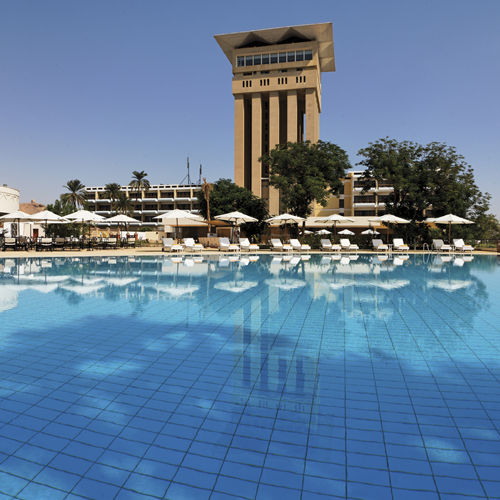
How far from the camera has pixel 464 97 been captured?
752 inches

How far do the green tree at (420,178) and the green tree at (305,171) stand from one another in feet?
6.51

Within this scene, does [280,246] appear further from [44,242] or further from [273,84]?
[273,84]

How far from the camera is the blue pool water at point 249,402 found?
2.22 meters

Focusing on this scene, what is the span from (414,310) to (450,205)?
23.3 m

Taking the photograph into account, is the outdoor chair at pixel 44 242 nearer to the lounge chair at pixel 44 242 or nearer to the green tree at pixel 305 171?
the lounge chair at pixel 44 242

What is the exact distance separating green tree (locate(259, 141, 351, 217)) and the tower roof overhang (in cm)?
3016

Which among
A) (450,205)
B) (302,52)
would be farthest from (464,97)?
(302,52)

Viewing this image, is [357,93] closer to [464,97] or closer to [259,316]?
[464,97]

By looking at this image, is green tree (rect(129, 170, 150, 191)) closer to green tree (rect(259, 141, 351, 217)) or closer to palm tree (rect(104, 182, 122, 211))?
palm tree (rect(104, 182, 122, 211))

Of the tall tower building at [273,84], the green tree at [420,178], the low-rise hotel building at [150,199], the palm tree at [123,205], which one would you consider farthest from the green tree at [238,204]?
the palm tree at [123,205]

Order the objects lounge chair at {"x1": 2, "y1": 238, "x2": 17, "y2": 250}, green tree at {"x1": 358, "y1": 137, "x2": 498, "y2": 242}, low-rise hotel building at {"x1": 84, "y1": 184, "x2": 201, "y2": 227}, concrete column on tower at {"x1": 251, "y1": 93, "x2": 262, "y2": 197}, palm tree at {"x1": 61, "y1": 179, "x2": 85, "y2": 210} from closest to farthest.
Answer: lounge chair at {"x1": 2, "y1": 238, "x2": 17, "y2": 250} → green tree at {"x1": 358, "y1": 137, "x2": 498, "y2": 242} → concrete column on tower at {"x1": 251, "y1": 93, "x2": 262, "y2": 197} → palm tree at {"x1": 61, "y1": 179, "x2": 85, "y2": 210} → low-rise hotel building at {"x1": 84, "y1": 184, "x2": 201, "y2": 227}

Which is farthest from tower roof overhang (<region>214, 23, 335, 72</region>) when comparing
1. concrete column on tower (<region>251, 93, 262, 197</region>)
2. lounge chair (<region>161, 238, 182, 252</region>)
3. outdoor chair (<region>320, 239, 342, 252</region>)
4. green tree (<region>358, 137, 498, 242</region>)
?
lounge chair (<region>161, 238, 182, 252</region>)

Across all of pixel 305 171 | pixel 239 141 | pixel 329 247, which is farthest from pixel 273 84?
pixel 329 247

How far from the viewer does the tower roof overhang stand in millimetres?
49906
